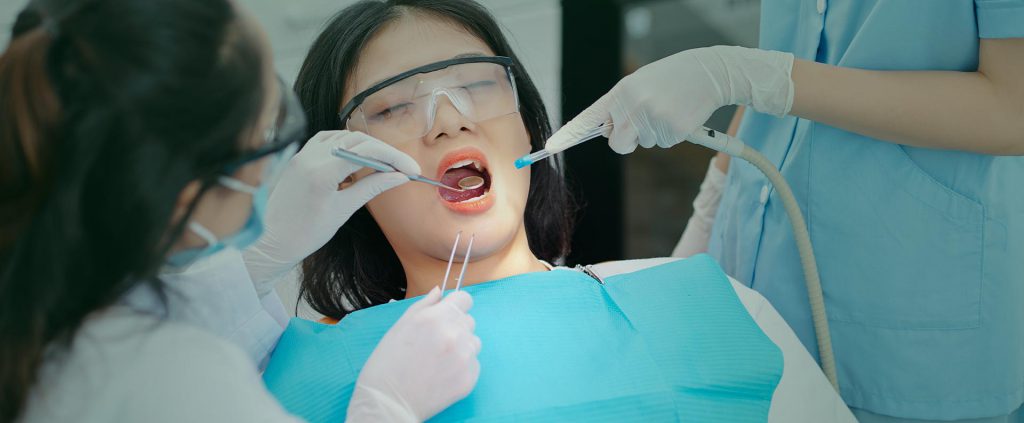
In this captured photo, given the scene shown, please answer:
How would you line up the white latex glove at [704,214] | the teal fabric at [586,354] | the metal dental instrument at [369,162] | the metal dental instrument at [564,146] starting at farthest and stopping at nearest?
the white latex glove at [704,214] → the metal dental instrument at [564,146] → the metal dental instrument at [369,162] → the teal fabric at [586,354]

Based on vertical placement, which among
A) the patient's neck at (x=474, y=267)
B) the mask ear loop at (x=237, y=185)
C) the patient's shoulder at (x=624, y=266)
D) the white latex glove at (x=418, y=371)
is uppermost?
the mask ear loop at (x=237, y=185)

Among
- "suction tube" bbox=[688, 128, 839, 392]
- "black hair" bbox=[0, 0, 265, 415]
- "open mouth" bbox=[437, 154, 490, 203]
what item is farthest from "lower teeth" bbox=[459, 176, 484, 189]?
"black hair" bbox=[0, 0, 265, 415]

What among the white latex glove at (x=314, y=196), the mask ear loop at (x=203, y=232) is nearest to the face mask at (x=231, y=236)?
the mask ear loop at (x=203, y=232)

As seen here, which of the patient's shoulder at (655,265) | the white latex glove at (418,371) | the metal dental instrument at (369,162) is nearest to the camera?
the white latex glove at (418,371)

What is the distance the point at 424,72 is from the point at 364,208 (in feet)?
1.55

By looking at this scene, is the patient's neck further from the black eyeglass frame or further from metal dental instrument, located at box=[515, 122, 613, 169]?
the black eyeglass frame

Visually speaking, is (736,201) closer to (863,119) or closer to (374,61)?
(863,119)

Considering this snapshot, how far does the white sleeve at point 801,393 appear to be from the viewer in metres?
1.48

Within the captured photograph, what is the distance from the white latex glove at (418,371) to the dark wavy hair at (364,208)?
0.64m

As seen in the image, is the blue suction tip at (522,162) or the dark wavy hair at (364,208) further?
the dark wavy hair at (364,208)

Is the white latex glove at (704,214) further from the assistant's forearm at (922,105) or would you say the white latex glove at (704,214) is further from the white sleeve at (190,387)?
the white sleeve at (190,387)

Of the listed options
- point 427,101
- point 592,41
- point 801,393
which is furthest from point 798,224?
point 592,41

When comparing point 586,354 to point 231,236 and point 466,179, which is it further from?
point 231,236

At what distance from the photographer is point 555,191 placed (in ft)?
6.78
